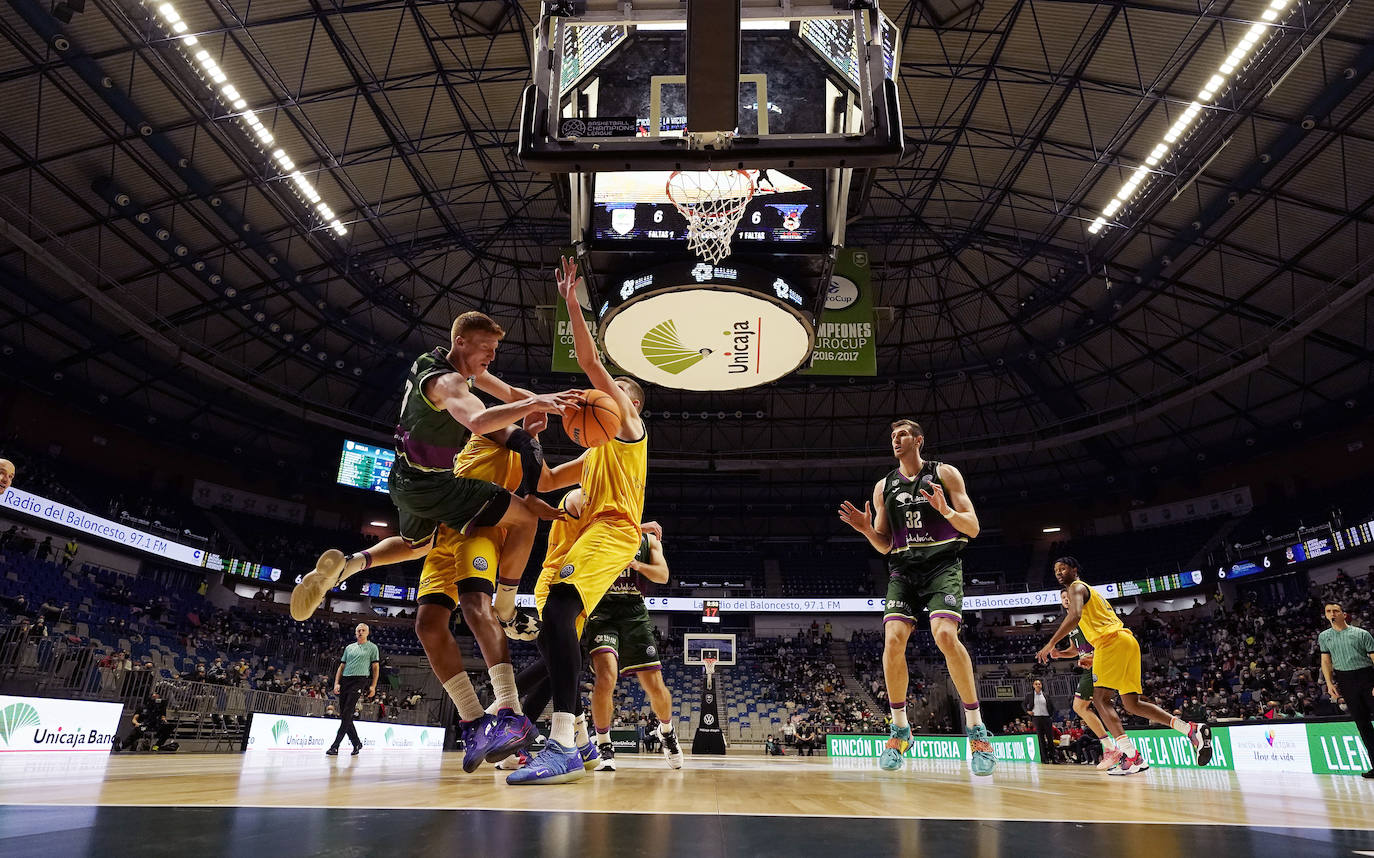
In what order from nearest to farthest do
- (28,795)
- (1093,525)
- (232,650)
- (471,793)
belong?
(28,795), (471,793), (232,650), (1093,525)

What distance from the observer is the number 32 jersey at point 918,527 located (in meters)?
5.21

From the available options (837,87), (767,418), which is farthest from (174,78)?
(767,418)

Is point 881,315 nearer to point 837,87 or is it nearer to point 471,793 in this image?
point 837,87

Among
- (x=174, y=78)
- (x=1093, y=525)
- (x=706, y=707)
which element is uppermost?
(x=174, y=78)

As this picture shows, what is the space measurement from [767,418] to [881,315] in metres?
14.2

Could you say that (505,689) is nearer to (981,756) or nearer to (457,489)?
(457,489)

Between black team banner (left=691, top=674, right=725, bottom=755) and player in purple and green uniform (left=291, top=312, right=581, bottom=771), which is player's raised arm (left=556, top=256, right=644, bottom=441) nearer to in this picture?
player in purple and green uniform (left=291, top=312, right=581, bottom=771)

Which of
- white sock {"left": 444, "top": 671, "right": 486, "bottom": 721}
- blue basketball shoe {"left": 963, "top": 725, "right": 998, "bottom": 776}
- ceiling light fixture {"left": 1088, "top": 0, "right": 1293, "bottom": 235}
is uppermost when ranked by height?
ceiling light fixture {"left": 1088, "top": 0, "right": 1293, "bottom": 235}

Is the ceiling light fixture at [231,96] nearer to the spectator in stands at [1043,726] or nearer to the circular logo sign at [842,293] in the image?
the circular logo sign at [842,293]

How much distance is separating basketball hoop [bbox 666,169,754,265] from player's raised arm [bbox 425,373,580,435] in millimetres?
5391

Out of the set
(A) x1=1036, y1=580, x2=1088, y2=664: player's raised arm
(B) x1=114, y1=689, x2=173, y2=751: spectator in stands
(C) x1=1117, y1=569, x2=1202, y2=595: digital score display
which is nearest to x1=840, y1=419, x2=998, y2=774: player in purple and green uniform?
(A) x1=1036, y1=580, x2=1088, y2=664: player's raised arm

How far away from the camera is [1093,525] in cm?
3169

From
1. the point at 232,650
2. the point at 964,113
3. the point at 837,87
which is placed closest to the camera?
the point at 837,87

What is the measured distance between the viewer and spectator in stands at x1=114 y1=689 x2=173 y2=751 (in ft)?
37.4
